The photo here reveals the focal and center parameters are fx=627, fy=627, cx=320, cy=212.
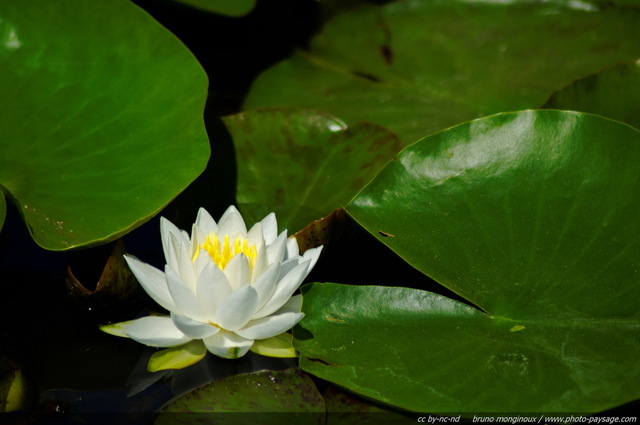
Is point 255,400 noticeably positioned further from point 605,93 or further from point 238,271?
point 605,93

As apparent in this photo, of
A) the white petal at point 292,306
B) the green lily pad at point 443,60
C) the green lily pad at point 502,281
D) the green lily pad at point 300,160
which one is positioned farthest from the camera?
the green lily pad at point 443,60

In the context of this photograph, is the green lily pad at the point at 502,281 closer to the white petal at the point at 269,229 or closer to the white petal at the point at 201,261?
the white petal at the point at 269,229

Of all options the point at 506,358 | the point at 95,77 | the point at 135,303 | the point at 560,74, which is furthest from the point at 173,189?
the point at 560,74

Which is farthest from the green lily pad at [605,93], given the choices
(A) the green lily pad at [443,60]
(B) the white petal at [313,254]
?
(B) the white petal at [313,254]

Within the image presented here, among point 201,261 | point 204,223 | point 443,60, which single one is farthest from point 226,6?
point 201,261

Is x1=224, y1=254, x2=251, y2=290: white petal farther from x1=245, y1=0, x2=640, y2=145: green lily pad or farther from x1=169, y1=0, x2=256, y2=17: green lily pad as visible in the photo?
x1=169, y1=0, x2=256, y2=17: green lily pad

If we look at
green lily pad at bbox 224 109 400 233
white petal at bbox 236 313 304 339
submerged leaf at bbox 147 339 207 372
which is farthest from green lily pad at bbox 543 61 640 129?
submerged leaf at bbox 147 339 207 372
